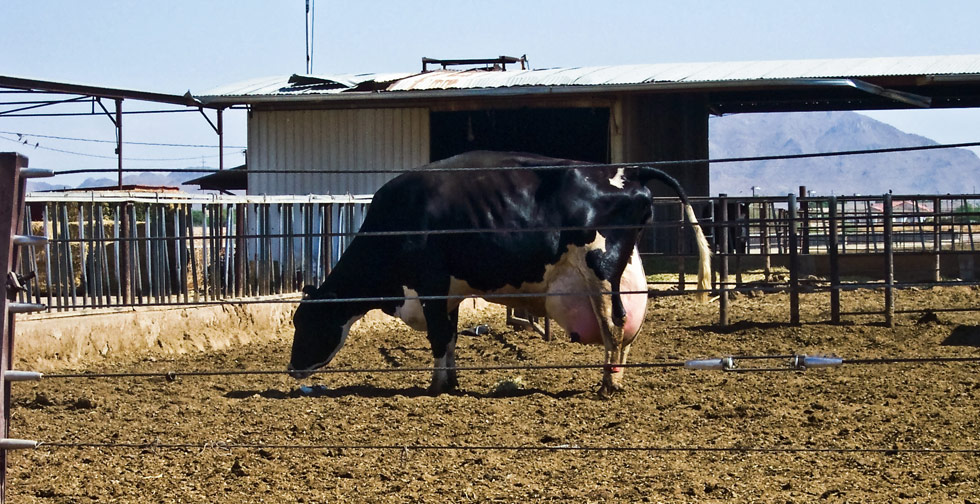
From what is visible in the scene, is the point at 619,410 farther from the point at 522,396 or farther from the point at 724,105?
the point at 724,105

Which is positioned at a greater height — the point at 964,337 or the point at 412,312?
the point at 412,312

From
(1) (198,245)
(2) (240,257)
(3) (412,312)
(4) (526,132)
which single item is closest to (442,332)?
(3) (412,312)

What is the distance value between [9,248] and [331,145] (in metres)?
16.8

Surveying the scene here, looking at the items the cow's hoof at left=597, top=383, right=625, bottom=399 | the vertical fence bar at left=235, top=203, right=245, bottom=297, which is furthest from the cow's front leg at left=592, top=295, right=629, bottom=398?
the vertical fence bar at left=235, top=203, right=245, bottom=297

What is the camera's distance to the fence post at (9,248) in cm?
440

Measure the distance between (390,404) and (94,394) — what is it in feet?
7.34

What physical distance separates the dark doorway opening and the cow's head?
11520mm

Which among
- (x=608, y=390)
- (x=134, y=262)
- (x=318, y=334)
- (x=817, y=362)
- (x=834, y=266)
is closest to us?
(x=817, y=362)

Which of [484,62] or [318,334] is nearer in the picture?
→ [318,334]

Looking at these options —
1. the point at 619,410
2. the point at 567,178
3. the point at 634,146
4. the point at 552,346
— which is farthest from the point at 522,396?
the point at 634,146

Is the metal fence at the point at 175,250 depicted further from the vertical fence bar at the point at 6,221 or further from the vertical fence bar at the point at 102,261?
the vertical fence bar at the point at 6,221

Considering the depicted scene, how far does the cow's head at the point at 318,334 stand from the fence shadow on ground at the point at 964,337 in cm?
538

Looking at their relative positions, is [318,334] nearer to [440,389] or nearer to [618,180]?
[440,389]

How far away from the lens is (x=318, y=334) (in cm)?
954
